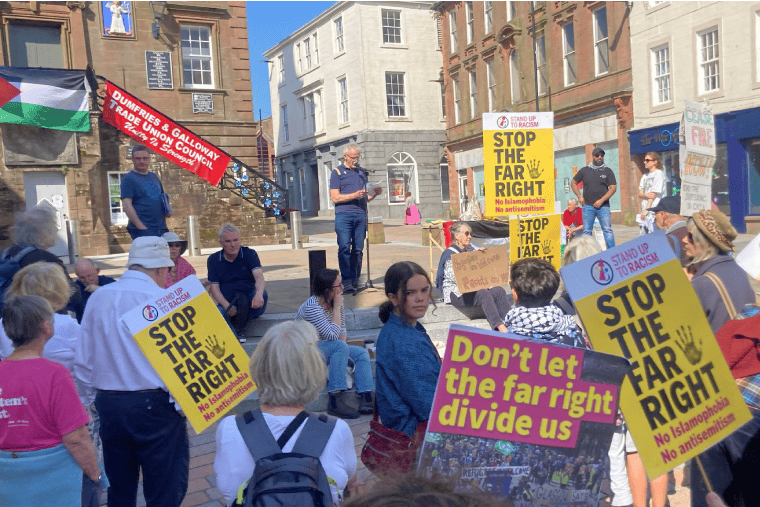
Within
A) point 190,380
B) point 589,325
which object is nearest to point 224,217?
point 190,380

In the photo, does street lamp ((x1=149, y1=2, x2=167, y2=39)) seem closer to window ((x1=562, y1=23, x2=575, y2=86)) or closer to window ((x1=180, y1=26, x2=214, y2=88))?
window ((x1=180, y1=26, x2=214, y2=88))

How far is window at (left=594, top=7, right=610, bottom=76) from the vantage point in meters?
24.2

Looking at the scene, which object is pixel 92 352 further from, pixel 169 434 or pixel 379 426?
pixel 379 426

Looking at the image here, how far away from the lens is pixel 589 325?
2.63 m

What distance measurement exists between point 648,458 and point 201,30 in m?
21.1

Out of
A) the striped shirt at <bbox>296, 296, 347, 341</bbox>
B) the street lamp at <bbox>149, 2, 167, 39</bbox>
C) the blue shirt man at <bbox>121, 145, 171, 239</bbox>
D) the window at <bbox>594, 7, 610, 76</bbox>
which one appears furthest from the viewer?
the window at <bbox>594, 7, 610, 76</bbox>

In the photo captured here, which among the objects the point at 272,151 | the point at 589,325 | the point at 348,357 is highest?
the point at 272,151

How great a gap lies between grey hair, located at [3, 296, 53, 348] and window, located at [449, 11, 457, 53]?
33012 mm

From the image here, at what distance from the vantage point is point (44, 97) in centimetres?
1645

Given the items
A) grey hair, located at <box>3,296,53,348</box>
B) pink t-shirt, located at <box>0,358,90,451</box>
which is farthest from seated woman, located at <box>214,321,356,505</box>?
grey hair, located at <box>3,296,53,348</box>

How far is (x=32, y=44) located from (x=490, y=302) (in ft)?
58.3

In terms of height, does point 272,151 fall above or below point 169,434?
above

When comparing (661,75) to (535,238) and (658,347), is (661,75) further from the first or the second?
(658,347)

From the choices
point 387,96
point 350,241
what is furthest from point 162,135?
point 387,96
